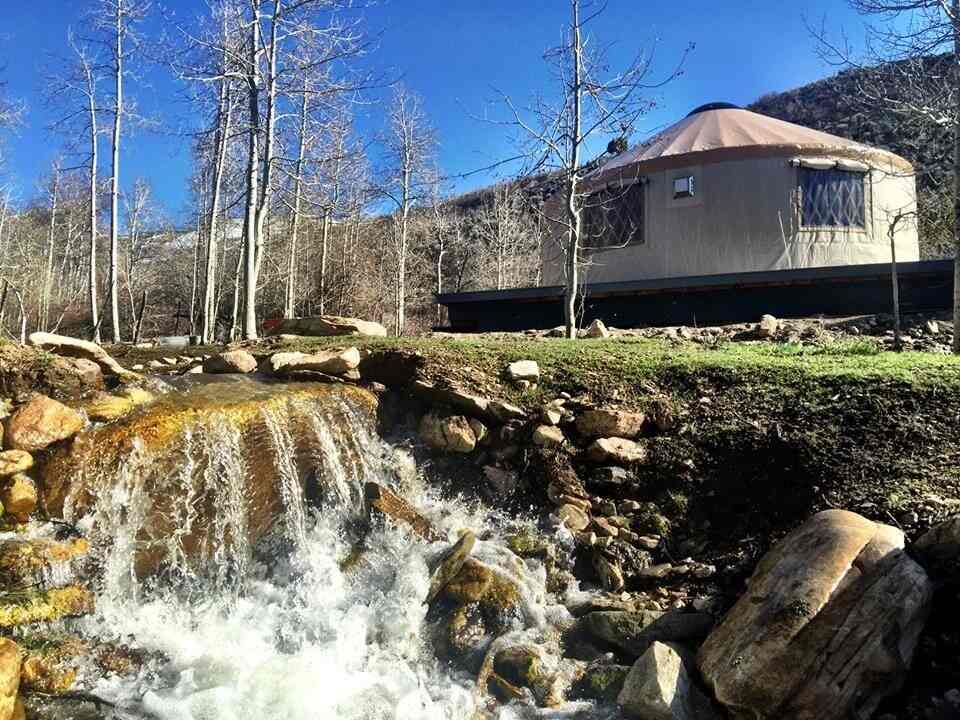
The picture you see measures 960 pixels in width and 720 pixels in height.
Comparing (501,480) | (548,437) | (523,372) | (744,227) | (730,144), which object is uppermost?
(730,144)

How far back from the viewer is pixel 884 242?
12.2 m

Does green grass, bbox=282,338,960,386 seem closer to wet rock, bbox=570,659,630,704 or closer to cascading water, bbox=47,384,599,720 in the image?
cascading water, bbox=47,384,599,720

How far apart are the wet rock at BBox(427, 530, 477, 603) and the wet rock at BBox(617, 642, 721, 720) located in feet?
3.88

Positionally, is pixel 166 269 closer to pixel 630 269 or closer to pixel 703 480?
pixel 630 269

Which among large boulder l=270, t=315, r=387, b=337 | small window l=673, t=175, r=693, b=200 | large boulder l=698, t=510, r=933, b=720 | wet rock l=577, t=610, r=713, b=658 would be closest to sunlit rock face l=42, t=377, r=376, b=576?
wet rock l=577, t=610, r=713, b=658

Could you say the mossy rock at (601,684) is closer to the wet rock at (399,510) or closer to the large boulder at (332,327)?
the wet rock at (399,510)

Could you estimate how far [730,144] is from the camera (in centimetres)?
1212

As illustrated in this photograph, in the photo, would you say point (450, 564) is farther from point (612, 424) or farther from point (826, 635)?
point (826, 635)

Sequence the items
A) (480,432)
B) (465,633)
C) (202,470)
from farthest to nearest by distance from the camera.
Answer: (480,432), (202,470), (465,633)

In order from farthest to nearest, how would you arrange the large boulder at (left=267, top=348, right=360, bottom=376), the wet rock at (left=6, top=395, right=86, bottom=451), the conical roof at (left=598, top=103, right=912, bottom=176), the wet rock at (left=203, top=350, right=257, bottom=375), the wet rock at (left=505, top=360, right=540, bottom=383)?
the conical roof at (left=598, top=103, right=912, bottom=176), the wet rock at (left=203, top=350, right=257, bottom=375), the large boulder at (left=267, top=348, right=360, bottom=376), the wet rock at (left=505, top=360, right=540, bottom=383), the wet rock at (left=6, top=395, right=86, bottom=451)

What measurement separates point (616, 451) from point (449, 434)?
1.28 meters

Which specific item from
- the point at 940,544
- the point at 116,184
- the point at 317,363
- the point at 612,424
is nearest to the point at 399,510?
the point at 612,424

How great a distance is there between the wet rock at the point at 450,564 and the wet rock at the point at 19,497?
2.45m

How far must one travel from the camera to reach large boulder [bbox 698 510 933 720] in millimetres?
2867
